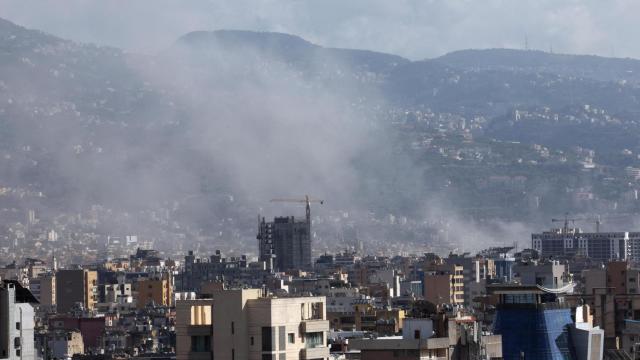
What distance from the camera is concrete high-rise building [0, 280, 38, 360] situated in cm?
3562

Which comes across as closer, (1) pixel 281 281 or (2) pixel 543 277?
(2) pixel 543 277

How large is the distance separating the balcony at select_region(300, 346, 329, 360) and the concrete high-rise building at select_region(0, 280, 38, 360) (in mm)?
7129

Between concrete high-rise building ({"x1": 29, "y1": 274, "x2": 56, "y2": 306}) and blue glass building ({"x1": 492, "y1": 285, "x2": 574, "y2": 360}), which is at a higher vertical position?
concrete high-rise building ({"x1": 29, "y1": 274, "x2": 56, "y2": 306})

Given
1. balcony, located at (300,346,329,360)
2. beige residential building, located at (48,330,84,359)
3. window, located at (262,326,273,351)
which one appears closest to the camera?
window, located at (262,326,273,351)

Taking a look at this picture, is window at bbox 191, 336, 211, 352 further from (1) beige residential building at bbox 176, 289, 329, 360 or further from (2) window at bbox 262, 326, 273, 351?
(2) window at bbox 262, 326, 273, 351

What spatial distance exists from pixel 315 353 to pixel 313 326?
0.50m

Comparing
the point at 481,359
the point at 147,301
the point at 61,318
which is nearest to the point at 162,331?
the point at 61,318

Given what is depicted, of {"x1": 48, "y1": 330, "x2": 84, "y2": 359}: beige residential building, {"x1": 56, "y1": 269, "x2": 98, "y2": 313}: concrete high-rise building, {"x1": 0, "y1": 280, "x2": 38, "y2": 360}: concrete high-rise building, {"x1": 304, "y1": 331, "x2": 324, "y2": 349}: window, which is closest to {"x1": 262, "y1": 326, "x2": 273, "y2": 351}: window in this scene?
{"x1": 304, "y1": 331, "x2": 324, "y2": 349}: window

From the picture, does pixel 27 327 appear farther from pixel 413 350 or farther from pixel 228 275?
pixel 228 275

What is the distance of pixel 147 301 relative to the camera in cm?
15375

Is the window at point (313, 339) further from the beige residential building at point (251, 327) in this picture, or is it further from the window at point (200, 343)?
the window at point (200, 343)

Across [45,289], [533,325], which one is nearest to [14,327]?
[533,325]

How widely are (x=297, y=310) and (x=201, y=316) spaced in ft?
5.56

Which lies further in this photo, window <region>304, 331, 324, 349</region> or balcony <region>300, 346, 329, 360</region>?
window <region>304, 331, 324, 349</region>
